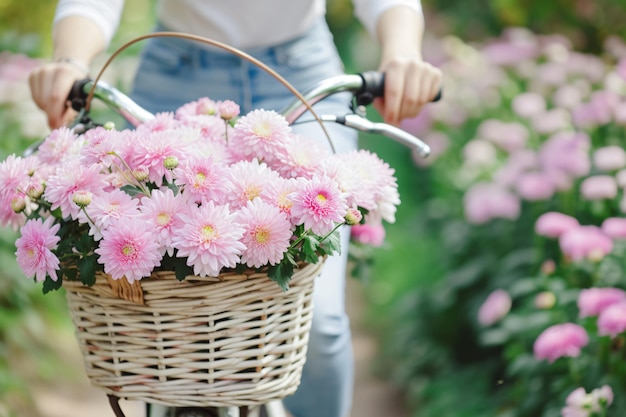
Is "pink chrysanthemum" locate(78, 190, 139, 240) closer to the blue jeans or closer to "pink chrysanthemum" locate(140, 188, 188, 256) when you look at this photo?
"pink chrysanthemum" locate(140, 188, 188, 256)

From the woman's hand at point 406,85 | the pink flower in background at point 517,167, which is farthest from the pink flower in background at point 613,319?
the pink flower in background at point 517,167

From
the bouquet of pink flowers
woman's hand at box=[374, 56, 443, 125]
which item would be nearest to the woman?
woman's hand at box=[374, 56, 443, 125]

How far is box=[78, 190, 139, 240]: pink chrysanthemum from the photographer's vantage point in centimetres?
120

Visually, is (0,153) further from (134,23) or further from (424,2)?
(424,2)

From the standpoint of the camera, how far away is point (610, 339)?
2.39 metres

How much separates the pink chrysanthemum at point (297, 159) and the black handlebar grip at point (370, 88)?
1.07 ft

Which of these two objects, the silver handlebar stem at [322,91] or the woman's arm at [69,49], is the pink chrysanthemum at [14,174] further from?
the silver handlebar stem at [322,91]

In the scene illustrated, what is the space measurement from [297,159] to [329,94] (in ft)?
0.95

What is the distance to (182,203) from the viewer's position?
1215 mm

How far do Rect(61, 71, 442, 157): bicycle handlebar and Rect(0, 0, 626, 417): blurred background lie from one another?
34 cm

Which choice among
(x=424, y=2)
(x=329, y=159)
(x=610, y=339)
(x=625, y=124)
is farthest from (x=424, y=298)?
(x=424, y=2)

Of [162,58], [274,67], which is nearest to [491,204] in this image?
[274,67]

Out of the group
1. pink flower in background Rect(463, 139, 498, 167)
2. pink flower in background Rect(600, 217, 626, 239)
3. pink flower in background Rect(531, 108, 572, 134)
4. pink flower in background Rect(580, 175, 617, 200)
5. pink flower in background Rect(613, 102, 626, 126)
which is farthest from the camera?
pink flower in background Rect(463, 139, 498, 167)

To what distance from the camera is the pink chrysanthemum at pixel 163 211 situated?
120 centimetres
